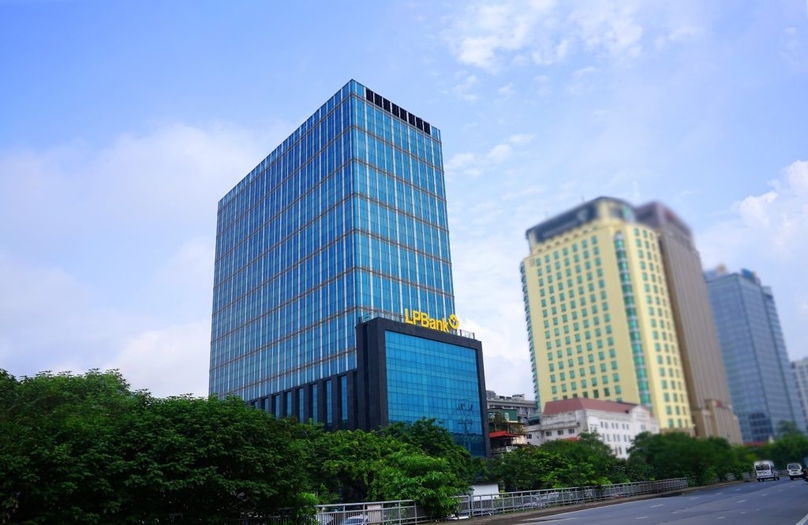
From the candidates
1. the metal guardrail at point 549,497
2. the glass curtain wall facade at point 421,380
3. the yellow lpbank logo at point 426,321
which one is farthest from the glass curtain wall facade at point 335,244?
the metal guardrail at point 549,497

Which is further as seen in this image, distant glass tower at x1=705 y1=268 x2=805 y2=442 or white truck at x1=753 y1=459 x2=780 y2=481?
white truck at x1=753 y1=459 x2=780 y2=481

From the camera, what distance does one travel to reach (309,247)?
9875 cm

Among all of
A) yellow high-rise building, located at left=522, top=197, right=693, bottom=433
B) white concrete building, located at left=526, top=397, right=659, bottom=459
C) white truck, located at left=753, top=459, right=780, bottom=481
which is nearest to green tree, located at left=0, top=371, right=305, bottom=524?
yellow high-rise building, located at left=522, top=197, right=693, bottom=433

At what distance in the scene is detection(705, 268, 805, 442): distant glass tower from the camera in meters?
20.4

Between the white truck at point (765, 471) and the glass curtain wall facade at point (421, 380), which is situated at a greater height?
the glass curtain wall facade at point (421, 380)

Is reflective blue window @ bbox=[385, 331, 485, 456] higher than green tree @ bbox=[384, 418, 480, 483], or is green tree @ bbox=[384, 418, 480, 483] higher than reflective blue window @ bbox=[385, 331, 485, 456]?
reflective blue window @ bbox=[385, 331, 485, 456]

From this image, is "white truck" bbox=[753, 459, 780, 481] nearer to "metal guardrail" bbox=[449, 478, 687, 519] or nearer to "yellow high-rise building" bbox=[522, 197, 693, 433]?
"yellow high-rise building" bbox=[522, 197, 693, 433]

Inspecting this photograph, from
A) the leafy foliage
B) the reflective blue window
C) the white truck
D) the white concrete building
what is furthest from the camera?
the white concrete building

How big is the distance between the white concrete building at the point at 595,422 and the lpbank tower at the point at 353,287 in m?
37.8

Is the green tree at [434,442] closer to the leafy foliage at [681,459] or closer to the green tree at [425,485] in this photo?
the green tree at [425,485]

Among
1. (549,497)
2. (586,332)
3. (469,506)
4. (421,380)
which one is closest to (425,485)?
(469,506)

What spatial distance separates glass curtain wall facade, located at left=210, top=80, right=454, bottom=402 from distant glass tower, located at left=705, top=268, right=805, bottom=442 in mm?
61940

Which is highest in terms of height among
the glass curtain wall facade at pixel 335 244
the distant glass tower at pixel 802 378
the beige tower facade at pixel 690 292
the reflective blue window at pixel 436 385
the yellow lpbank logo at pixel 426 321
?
the glass curtain wall facade at pixel 335 244

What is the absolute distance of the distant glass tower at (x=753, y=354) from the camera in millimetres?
20406
